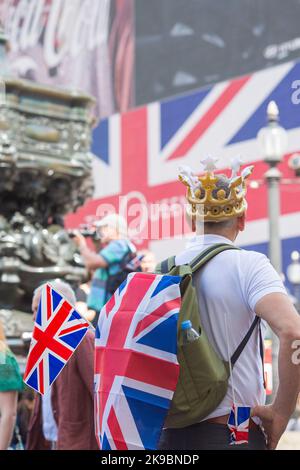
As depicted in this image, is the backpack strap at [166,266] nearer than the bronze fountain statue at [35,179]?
Yes

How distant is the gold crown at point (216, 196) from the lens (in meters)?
3.22

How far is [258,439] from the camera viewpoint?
3.05 meters

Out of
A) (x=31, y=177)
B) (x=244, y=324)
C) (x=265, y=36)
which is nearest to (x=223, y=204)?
(x=244, y=324)

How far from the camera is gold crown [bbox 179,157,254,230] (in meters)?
3.22

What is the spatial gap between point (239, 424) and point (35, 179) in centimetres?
532

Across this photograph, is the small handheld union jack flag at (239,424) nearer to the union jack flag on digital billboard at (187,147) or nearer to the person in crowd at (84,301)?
the person in crowd at (84,301)

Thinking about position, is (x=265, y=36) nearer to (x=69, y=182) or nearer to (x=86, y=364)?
(x=69, y=182)

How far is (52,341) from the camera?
3.56 meters

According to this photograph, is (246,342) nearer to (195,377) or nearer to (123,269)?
(195,377)

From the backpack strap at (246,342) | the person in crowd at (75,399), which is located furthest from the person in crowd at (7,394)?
the backpack strap at (246,342)

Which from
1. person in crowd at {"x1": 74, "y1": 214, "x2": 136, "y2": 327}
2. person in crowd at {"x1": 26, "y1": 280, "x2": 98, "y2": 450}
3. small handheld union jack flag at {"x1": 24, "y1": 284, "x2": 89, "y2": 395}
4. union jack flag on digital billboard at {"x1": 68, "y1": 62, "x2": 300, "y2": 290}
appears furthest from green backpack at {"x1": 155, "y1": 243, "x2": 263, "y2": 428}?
union jack flag on digital billboard at {"x1": 68, "y1": 62, "x2": 300, "y2": 290}

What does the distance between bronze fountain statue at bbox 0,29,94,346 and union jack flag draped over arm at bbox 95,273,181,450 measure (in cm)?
460

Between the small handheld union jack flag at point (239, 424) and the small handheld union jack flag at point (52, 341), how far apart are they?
2.29ft

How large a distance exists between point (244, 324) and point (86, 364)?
1396mm
